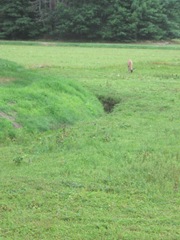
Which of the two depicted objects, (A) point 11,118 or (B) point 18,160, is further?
(A) point 11,118

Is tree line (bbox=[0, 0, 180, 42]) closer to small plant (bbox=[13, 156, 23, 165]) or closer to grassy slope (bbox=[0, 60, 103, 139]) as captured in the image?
grassy slope (bbox=[0, 60, 103, 139])

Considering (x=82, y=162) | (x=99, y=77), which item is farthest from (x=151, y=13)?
(x=82, y=162)

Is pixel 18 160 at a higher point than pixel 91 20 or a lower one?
lower

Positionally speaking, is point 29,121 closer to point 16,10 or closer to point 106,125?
point 106,125

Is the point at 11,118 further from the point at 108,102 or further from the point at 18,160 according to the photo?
the point at 108,102

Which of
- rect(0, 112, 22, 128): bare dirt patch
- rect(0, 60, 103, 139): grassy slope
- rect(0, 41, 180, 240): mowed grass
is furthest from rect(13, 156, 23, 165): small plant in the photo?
rect(0, 112, 22, 128): bare dirt patch

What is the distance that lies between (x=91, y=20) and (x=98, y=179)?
4302cm

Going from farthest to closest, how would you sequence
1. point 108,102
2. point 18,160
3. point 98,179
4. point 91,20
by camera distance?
point 91,20, point 108,102, point 18,160, point 98,179

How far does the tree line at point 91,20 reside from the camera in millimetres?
47406

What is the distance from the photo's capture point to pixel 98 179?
724cm

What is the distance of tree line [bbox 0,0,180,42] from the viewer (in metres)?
47.4

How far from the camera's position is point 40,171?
7574mm

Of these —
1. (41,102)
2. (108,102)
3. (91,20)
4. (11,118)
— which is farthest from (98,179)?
(91,20)

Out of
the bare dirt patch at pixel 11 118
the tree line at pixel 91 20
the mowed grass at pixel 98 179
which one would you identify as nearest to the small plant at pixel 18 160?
the mowed grass at pixel 98 179
